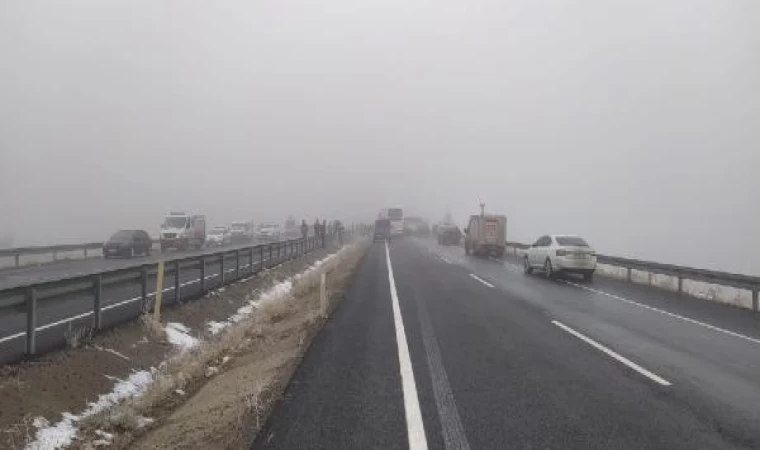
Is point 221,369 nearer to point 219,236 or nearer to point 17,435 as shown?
point 17,435

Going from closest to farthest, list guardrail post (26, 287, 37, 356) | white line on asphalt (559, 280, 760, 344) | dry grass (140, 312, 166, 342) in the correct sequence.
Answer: guardrail post (26, 287, 37, 356), dry grass (140, 312, 166, 342), white line on asphalt (559, 280, 760, 344)

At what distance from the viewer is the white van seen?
43.6 m

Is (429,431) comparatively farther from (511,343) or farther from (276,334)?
(276,334)

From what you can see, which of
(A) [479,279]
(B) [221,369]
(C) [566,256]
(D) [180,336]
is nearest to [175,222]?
(A) [479,279]

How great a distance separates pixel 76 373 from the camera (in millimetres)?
8430

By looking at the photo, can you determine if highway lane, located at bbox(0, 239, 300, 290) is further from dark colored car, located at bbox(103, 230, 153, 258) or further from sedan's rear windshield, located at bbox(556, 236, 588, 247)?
sedan's rear windshield, located at bbox(556, 236, 588, 247)

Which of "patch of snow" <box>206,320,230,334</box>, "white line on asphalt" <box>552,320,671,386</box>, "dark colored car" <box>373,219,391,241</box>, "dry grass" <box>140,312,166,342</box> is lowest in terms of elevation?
"patch of snow" <box>206,320,230,334</box>

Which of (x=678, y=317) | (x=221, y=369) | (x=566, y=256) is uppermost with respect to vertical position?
(x=566, y=256)

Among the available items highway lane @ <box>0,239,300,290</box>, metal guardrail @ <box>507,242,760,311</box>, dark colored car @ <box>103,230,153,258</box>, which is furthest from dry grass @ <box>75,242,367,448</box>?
dark colored car @ <box>103,230,153,258</box>

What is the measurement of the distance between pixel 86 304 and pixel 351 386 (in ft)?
27.1

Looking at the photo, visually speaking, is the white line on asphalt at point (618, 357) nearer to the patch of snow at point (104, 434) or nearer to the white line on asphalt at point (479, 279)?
the patch of snow at point (104, 434)

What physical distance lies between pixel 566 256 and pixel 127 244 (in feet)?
81.1

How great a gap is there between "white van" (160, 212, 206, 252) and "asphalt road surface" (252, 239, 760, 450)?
3149cm

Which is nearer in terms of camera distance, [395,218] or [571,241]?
[571,241]
